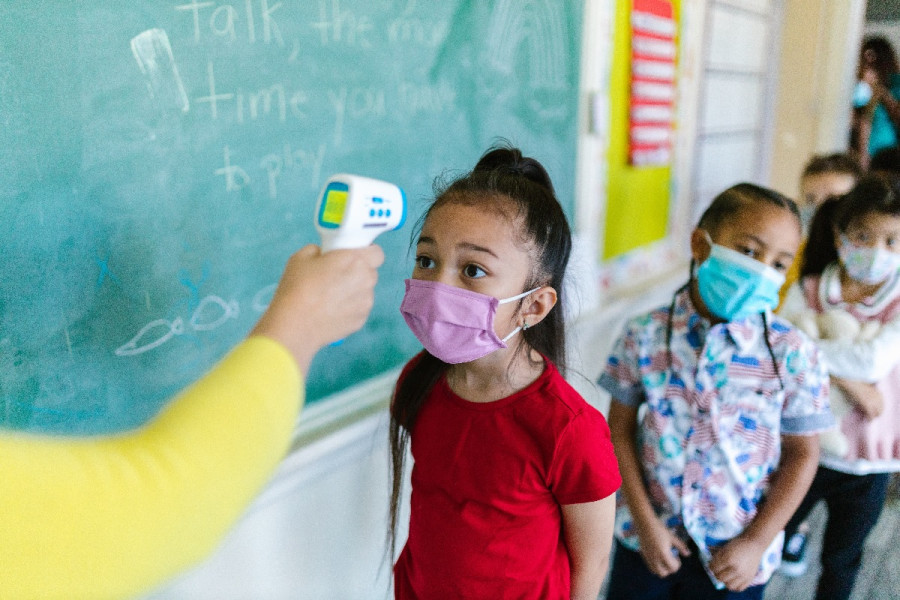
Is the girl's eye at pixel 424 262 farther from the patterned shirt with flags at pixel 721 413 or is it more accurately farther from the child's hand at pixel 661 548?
the child's hand at pixel 661 548

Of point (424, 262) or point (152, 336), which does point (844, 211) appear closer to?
point (424, 262)

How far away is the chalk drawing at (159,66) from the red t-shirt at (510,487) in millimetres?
667

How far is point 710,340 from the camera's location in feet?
4.21

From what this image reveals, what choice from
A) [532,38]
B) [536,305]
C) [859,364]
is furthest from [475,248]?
[859,364]

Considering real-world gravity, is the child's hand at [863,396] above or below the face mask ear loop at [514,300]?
below

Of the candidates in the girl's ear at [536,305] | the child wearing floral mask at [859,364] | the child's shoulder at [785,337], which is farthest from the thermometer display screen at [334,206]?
the child wearing floral mask at [859,364]

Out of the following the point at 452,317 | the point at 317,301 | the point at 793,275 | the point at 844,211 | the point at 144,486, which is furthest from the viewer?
the point at 793,275

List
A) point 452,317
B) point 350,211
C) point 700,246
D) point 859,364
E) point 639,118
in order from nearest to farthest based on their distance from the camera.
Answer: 1. point 350,211
2. point 452,317
3. point 700,246
4. point 859,364
5. point 639,118

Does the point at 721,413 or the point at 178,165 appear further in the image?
the point at 721,413

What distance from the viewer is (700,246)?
1368 mm

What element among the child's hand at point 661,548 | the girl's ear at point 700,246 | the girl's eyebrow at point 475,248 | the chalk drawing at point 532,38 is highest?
the chalk drawing at point 532,38

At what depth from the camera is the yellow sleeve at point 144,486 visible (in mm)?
473

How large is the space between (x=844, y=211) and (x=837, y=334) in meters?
0.34

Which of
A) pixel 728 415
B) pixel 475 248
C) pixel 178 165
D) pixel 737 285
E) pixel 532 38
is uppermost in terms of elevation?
pixel 532 38
